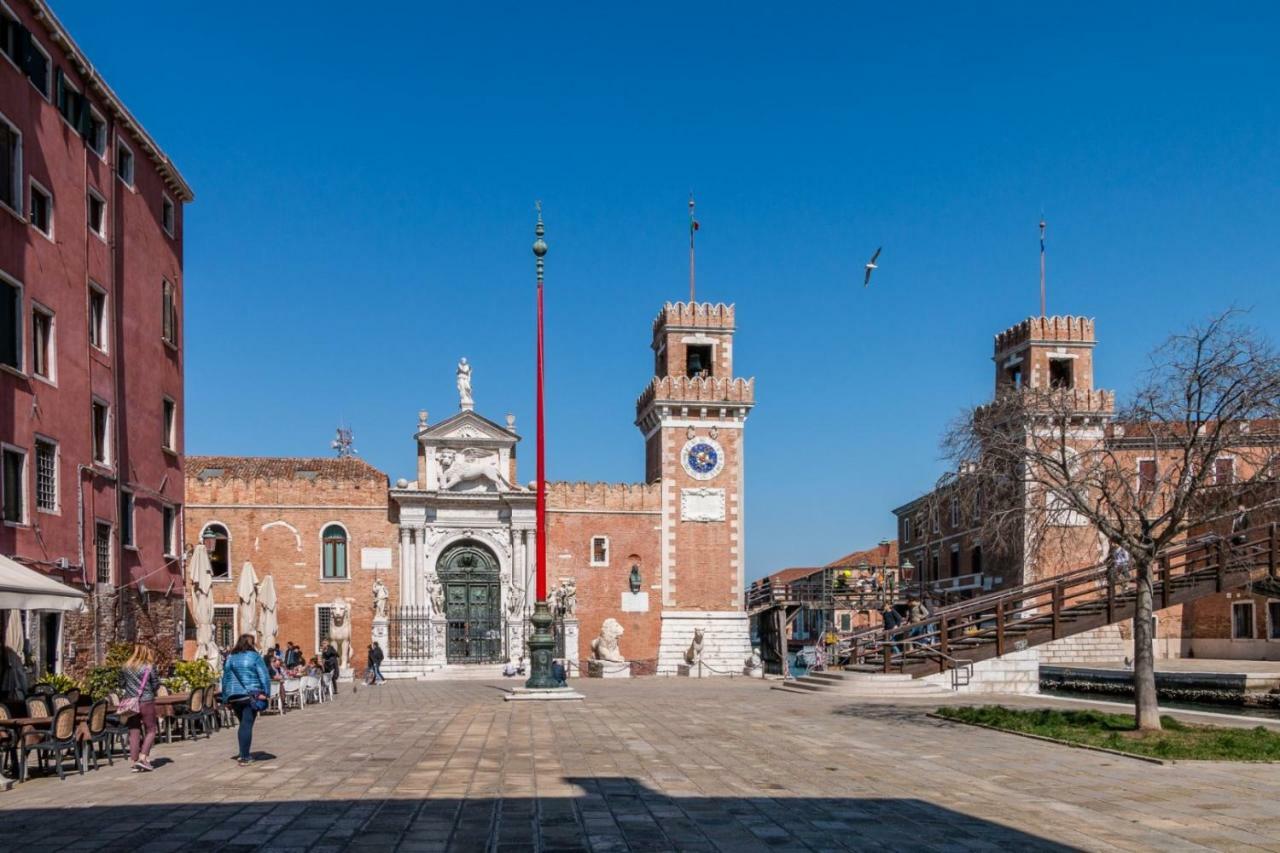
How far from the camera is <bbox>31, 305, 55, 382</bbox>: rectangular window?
21438mm

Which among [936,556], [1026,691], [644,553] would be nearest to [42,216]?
[1026,691]

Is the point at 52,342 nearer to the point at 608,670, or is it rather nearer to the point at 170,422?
the point at 170,422

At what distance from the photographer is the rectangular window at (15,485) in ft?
65.7

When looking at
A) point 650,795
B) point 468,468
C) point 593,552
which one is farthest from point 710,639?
point 650,795

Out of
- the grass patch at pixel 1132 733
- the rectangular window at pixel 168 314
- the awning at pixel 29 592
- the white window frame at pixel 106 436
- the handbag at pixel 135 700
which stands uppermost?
the rectangular window at pixel 168 314

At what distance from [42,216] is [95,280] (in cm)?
235

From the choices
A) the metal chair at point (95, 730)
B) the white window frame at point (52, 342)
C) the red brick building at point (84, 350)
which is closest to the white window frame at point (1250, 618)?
the red brick building at point (84, 350)

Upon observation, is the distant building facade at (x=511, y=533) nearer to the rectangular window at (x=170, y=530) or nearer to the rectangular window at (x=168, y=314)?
the rectangular window at (x=170, y=530)

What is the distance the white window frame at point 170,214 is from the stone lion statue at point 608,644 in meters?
21.1

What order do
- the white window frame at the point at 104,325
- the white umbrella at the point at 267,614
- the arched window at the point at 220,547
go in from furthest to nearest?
the arched window at the point at 220,547
the white umbrella at the point at 267,614
the white window frame at the point at 104,325

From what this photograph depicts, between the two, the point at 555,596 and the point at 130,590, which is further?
the point at 555,596

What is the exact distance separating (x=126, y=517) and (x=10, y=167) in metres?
7.87

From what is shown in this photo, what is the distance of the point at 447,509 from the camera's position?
45781 millimetres

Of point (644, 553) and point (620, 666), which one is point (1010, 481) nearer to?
point (620, 666)
